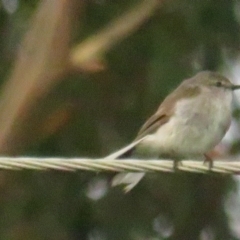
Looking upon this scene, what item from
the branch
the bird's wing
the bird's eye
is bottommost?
the branch

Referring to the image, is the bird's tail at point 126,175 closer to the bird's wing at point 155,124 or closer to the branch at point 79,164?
the bird's wing at point 155,124

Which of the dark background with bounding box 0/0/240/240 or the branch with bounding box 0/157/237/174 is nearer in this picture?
the branch with bounding box 0/157/237/174

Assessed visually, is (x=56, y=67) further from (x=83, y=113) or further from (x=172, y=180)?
(x=172, y=180)

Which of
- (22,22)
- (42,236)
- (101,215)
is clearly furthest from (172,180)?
(22,22)

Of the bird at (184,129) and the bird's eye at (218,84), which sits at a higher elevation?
the bird's eye at (218,84)

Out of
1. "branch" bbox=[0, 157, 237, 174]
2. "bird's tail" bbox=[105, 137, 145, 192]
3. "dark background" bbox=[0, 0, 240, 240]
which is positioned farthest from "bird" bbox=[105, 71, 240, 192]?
"branch" bbox=[0, 157, 237, 174]

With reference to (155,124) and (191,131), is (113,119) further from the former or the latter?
(191,131)

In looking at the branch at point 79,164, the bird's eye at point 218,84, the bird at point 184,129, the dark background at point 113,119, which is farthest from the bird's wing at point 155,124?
the branch at point 79,164

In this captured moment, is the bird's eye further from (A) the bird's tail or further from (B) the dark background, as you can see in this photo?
(A) the bird's tail
